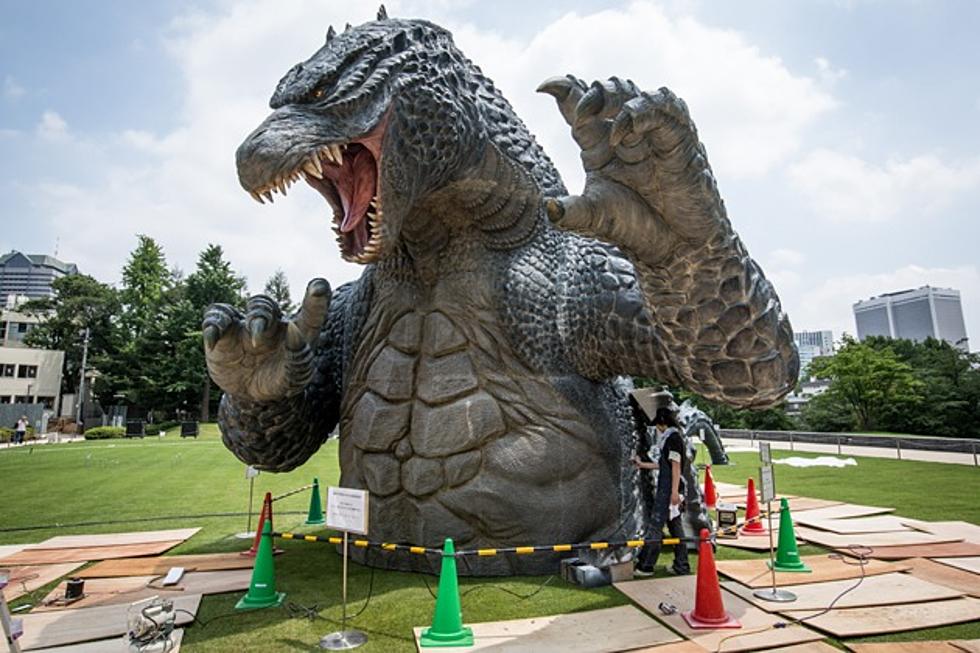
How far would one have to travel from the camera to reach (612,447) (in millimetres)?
4996

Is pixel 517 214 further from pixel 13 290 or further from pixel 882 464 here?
pixel 13 290

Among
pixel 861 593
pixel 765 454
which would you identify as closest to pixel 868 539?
pixel 765 454

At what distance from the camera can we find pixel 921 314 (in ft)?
237

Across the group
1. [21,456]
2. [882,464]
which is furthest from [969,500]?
[21,456]

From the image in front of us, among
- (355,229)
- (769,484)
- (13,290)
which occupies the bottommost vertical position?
(769,484)

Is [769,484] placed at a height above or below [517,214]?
below

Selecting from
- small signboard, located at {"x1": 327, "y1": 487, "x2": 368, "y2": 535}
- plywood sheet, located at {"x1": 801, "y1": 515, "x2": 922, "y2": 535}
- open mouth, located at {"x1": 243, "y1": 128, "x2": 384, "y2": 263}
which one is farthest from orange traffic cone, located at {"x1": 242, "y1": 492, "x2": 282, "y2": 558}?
plywood sheet, located at {"x1": 801, "y1": 515, "x2": 922, "y2": 535}

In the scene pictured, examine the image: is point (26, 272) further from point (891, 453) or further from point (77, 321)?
point (891, 453)

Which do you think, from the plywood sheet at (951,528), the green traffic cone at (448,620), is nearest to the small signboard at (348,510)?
the green traffic cone at (448,620)

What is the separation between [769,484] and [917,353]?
33.1m

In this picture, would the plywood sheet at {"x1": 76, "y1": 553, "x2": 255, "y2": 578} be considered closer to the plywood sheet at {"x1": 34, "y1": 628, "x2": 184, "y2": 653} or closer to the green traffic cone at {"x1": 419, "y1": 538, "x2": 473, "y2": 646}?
the plywood sheet at {"x1": 34, "y1": 628, "x2": 184, "y2": 653}

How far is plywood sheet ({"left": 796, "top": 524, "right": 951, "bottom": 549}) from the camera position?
628cm

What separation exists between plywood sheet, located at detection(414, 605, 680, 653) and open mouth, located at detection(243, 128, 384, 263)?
8.04ft

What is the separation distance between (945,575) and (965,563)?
560 mm
